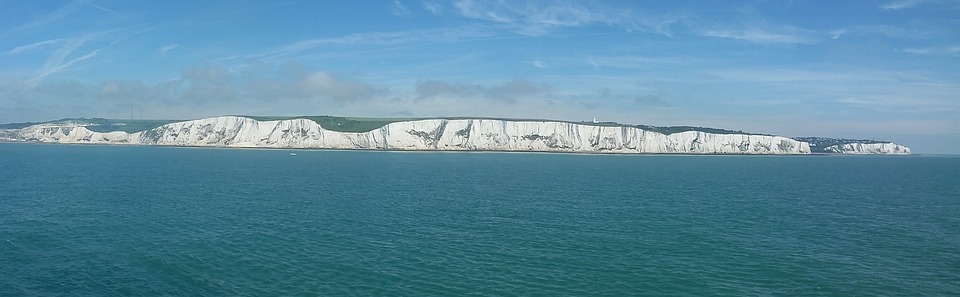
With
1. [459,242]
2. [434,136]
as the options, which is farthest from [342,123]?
[459,242]

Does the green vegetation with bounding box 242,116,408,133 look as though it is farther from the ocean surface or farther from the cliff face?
the ocean surface

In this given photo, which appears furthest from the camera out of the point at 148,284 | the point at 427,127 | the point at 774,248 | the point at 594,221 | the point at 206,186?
the point at 427,127

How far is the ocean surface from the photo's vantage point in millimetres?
21875

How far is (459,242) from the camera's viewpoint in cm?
2897

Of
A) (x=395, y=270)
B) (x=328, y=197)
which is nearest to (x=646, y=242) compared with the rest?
(x=395, y=270)

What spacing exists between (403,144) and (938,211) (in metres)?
129

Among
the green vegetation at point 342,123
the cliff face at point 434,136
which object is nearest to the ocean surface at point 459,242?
the cliff face at point 434,136

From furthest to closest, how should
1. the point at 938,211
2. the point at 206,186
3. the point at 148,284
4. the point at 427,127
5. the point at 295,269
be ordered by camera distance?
the point at 427,127 → the point at 206,186 → the point at 938,211 → the point at 295,269 → the point at 148,284

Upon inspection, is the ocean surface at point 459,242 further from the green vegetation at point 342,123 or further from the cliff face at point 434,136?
the green vegetation at point 342,123

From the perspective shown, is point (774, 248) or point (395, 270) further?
point (774, 248)

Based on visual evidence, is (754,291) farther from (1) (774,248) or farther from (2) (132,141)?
(2) (132,141)

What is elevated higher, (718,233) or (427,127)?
(427,127)

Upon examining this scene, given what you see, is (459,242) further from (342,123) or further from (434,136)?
(342,123)

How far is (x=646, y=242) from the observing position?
2983 centimetres
